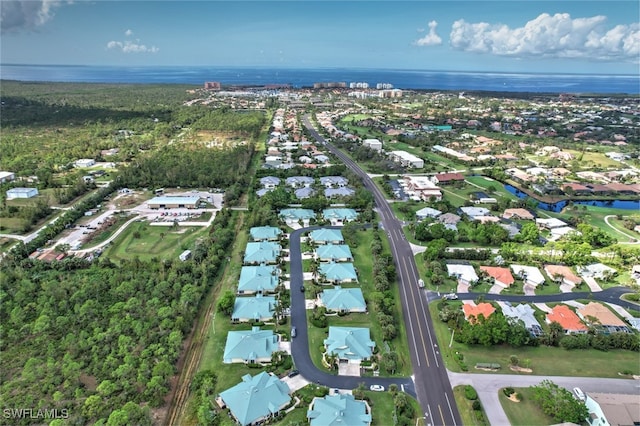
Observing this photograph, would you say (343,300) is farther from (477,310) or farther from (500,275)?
(500,275)

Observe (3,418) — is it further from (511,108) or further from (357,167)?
(511,108)

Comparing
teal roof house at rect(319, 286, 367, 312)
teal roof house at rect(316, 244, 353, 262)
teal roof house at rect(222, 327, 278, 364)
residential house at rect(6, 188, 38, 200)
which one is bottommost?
teal roof house at rect(222, 327, 278, 364)

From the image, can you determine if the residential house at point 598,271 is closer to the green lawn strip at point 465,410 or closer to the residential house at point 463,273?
the residential house at point 463,273

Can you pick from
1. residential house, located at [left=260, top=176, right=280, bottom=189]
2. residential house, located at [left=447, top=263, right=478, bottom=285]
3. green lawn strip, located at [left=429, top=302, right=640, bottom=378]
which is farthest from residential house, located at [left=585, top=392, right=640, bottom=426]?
residential house, located at [left=260, top=176, right=280, bottom=189]

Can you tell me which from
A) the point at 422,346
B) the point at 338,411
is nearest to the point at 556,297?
the point at 422,346

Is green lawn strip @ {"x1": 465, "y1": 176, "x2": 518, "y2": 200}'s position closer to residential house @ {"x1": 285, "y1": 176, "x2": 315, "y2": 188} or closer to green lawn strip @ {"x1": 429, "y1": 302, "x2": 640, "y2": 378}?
residential house @ {"x1": 285, "y1": 176, "x2": 315, "y2": 188}

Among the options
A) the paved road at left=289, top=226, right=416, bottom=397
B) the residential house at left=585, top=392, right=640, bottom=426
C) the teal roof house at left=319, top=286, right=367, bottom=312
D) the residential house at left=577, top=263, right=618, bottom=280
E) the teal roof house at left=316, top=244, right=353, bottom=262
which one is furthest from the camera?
the teal roof house at left=316, top=244, right=353, bottom=262

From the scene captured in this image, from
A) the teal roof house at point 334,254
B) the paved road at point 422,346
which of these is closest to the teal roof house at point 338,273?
the teal roof house at point 334,254
